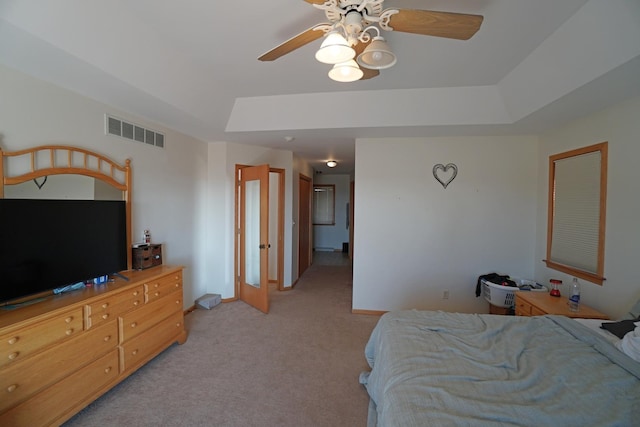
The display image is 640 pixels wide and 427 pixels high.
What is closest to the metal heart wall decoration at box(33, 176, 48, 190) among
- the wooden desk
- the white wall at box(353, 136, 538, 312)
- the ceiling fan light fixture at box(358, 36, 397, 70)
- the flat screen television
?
the flat screen television

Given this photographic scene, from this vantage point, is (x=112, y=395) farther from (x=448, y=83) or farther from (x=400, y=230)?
(x=448, y=83)

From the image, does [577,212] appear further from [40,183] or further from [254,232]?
[40,183]

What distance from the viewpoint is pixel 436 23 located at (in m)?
1.34

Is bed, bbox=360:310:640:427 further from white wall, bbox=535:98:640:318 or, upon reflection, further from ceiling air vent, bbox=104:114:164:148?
ceiling air vent, bbox=104:114:164:148

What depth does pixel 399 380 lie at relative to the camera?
1385mm

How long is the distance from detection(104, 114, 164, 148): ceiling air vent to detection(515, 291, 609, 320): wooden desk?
414 cm

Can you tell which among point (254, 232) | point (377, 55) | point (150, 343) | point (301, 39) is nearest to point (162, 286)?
point (150, 343)

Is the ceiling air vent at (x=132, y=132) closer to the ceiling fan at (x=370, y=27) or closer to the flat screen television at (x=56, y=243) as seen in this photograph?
the flat screen television at (x=56, y=243)

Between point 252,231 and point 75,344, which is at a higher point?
point 252,231

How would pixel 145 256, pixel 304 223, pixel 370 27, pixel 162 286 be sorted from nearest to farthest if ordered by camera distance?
pixel 370 27 < pixel 162 286 < pixel 145 256 < pixel 304 223

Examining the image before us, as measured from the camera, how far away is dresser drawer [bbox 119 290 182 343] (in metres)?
2.18

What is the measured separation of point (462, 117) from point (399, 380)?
267cm

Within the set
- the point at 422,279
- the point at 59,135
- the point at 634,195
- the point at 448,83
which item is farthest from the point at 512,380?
the point at 59,135

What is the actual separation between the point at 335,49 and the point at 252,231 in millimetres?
3266
